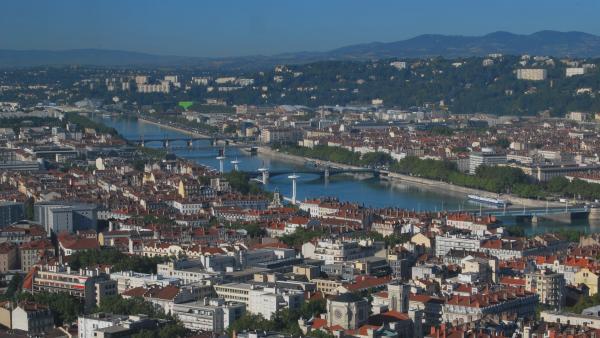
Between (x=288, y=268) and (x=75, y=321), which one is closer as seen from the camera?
(x=75, y=321)

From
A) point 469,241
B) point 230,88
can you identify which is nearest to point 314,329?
point 469,241

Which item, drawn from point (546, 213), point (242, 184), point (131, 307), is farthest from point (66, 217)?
point (546, 213)

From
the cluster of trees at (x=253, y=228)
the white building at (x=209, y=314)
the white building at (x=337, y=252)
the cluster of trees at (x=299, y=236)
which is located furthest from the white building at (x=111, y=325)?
the cluster of trees at (x=253, y=228)

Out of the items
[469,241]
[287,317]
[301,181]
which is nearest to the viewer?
[287,317]

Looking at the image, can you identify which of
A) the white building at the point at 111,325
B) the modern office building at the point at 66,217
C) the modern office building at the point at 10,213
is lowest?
the modern office building at the point at 10,213

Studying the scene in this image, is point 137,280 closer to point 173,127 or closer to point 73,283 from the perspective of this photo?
point 73,283

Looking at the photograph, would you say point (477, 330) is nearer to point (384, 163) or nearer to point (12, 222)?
point (12, 222)

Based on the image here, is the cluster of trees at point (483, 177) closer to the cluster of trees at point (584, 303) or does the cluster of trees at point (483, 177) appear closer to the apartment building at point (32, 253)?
the apartment building at point (32, 253)
